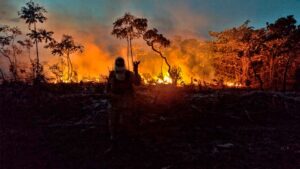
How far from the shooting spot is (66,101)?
1477 centimetres

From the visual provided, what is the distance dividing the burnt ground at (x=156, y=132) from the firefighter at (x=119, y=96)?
55 cm

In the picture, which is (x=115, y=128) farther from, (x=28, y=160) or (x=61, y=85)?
(x=61, y=85)

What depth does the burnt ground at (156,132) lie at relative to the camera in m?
8.76

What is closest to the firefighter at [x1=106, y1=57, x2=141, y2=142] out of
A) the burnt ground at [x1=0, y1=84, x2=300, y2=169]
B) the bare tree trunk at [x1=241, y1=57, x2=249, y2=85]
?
the burnt ground at [x1=0, y1=84, x2=300, y2=169]

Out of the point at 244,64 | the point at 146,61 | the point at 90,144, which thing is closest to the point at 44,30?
the point at 90,144

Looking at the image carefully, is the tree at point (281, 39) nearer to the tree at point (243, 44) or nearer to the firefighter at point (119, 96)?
the tree at point (243, 44)

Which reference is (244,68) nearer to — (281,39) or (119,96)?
(281,39)

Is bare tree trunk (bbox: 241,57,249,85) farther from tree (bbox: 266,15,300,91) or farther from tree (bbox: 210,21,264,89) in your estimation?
tree (bbox: 266,15,300,91)

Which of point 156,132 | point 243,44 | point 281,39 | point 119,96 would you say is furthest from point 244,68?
point 119,96

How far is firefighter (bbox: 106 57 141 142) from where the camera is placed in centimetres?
964

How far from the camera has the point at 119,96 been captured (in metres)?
9.71

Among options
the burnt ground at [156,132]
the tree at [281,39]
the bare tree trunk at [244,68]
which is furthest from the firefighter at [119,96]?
the bare tree trunk at [244,68]

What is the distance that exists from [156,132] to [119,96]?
6.87ft

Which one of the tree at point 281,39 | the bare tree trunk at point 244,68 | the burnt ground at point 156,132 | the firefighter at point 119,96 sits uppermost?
the tree at point 281,39
